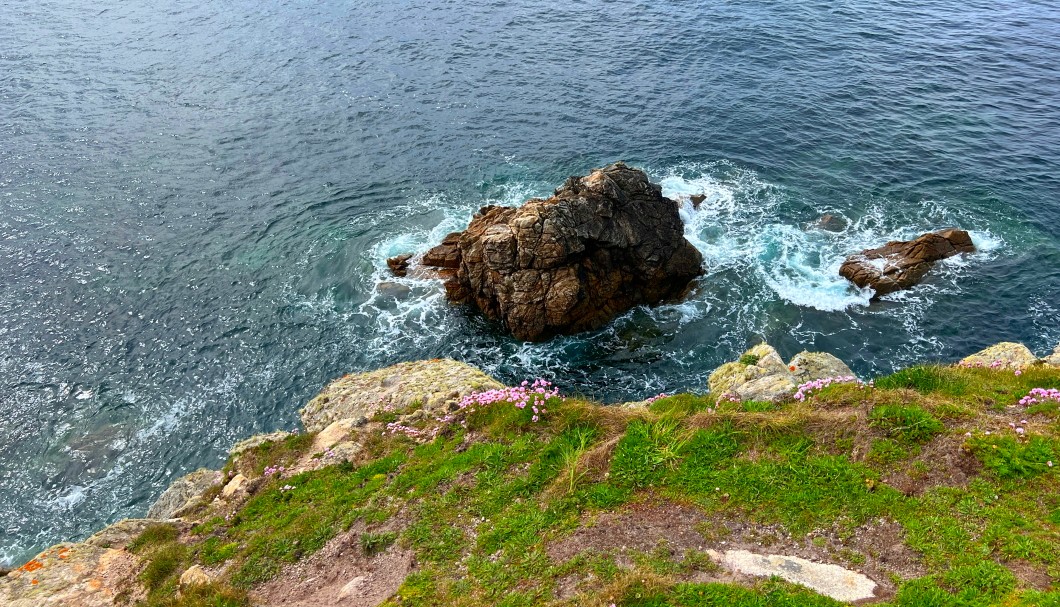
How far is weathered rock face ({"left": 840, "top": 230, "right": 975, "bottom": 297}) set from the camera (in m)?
37.4

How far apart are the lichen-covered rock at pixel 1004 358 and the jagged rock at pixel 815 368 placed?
4457 millimetres

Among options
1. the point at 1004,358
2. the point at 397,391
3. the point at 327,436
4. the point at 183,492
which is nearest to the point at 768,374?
the point at 1004,358

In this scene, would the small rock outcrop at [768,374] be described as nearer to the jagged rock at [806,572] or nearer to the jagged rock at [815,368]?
the jagged rock at [815,368]

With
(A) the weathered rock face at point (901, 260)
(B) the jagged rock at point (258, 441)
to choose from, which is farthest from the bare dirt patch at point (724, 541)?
(A) the weathered rock face at point (901, 260)

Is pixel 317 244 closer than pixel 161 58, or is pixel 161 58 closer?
pixel 317 244

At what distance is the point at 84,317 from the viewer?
3838 cm

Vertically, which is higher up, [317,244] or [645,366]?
[317,244]

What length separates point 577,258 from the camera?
3681 centimetres

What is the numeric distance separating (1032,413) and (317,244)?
134ft

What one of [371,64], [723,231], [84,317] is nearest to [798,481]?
[723,231]

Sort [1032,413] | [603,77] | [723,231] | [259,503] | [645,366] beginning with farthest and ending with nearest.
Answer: [603,77], [723,231], [645,366], [259,503], [1032,413]

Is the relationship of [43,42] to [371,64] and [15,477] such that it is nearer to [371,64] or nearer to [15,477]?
[371,64]

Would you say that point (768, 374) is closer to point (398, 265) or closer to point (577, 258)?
point (577, 258)

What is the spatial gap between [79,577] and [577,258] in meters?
26.8
